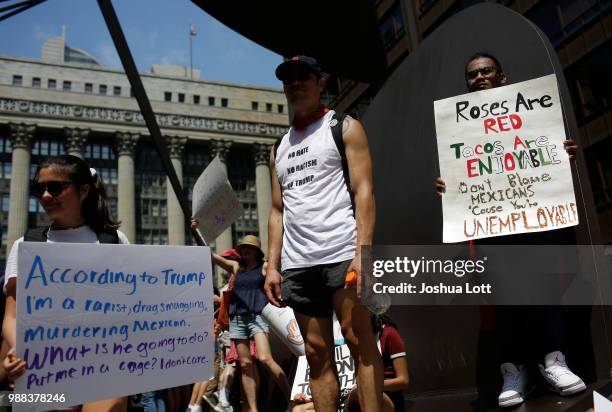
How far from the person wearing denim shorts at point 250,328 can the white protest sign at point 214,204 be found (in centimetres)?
30

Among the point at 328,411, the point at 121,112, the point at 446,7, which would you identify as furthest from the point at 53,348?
the point at 121,112

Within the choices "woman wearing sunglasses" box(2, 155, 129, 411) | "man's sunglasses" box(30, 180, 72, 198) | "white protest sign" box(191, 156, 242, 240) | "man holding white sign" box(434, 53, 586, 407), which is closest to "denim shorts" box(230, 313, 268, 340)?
"white protest sign" box(191, 156, 242, 240)

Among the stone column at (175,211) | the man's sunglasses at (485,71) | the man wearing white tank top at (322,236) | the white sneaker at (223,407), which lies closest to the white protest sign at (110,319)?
the man wearing white tank top at (322,236)

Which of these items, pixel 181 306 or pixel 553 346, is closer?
pixel 181 306

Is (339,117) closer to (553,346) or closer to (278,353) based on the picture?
(553,346)

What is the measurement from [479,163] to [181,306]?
6.19 ft

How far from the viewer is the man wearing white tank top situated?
2146 millimetres

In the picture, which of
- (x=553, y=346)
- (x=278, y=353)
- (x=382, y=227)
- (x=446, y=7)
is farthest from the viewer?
(x=446, y=7)

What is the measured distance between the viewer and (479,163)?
10.1 ft

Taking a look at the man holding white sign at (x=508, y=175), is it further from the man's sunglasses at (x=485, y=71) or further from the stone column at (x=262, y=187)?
the stone column at (x=262, y=187)

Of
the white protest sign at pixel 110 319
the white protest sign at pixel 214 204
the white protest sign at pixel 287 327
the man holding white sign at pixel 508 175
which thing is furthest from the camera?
the white protest sign at pixel 214 204

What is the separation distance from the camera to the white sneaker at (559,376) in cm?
245

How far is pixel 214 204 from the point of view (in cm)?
494

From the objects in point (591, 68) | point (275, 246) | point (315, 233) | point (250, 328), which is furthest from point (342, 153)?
point (591, 68)
